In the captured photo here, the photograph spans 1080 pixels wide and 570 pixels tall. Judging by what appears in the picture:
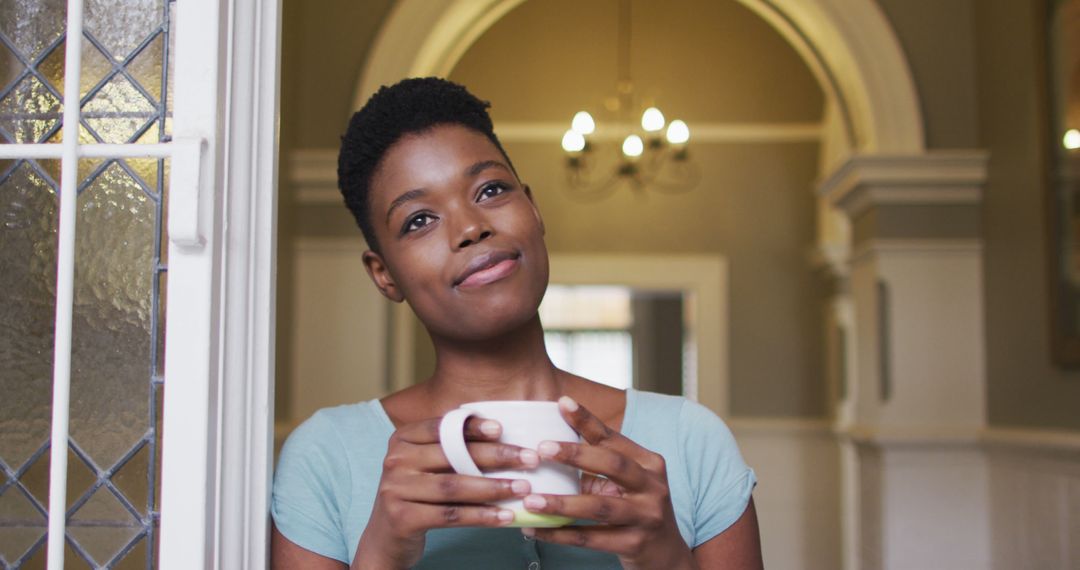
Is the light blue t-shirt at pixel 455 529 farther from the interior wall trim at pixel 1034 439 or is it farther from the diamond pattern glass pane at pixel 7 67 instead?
the interior wall trim at pixel 1034 439

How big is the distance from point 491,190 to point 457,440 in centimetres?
40

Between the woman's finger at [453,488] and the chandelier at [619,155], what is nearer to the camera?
the woman's finger at [453,488]

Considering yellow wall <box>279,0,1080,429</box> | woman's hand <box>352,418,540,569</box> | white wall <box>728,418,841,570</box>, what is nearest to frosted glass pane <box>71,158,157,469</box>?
woman's hand <box>352,418,540,569</box>

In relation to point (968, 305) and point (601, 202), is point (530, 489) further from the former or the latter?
point (601, 202)

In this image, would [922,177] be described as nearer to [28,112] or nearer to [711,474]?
[711,474]

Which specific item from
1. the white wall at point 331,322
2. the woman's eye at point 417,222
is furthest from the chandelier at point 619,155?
the woman's eye at point 417,222

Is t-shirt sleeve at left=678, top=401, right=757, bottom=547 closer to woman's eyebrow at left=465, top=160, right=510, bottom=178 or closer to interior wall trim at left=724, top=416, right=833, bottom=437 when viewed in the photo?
woman's eyebrow at left=465, top=160, right=510, bottom=178

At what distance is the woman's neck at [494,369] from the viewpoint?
133 cm

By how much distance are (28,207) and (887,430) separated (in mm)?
3209

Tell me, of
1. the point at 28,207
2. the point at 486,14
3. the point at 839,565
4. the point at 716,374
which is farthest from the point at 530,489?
the point at 839,565

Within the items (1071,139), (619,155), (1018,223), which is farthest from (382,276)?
(619,155)

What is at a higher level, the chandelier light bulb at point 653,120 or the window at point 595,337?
the chandelier light bulb at point 653,120

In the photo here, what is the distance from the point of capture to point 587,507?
3.20ft

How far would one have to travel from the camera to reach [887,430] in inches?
148
